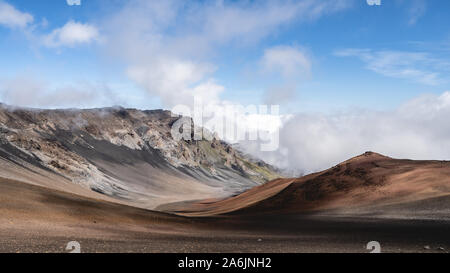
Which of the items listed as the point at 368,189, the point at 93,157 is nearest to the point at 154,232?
the point at 368,189

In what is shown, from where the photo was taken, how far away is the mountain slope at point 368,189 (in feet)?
144

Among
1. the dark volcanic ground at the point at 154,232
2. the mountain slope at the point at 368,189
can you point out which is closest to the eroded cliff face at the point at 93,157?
the dark volcanic ground at the point at 154,232

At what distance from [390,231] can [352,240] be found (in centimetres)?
625

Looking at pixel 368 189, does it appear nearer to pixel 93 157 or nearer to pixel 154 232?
pixel 154 232

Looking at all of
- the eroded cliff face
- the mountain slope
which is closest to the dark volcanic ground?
the mountain slope

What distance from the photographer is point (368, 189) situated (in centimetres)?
5131

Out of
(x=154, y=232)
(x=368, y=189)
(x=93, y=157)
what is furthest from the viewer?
(x=93, y=157)

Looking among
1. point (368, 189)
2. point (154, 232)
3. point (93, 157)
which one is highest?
point (93, 157)

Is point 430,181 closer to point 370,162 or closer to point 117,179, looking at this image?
point 370,162

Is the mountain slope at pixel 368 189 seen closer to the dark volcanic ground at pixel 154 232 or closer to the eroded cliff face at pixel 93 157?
the dark volcanic ground at pixel 154 232

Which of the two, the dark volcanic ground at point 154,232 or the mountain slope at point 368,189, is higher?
the mountain slope at point 368,189

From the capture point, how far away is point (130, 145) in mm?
188500

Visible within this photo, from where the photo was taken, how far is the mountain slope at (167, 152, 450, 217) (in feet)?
144
